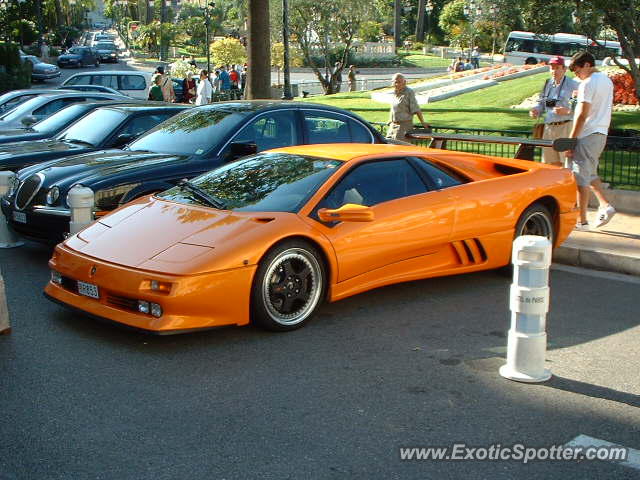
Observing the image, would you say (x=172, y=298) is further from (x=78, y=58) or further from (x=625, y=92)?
(x=78, y=58)

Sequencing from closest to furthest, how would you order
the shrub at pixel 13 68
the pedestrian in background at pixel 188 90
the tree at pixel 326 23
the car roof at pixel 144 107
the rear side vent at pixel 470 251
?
the rear side vent at pixel 470 251
the car roof at pixel 144 107
the pedestrian in background at pixel 188 90
the shrub at pixel 13 68
the tree at pixel 326 23

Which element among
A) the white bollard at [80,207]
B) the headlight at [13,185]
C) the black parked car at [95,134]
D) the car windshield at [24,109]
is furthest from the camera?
the car windshield at [24,109]

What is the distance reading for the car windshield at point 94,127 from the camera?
1095cm

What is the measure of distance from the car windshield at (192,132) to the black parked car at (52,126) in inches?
125

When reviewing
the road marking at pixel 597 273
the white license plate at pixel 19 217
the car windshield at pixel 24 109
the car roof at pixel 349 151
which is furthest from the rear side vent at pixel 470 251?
the car windshield at pixel 24 109

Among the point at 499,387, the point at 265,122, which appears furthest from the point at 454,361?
the point at 265,122

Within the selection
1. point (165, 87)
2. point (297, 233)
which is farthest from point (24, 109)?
point (297, 233)

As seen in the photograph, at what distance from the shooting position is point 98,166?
8930 mm

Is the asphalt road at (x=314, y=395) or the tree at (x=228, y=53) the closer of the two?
the asphalt road at (x=314, y=395)

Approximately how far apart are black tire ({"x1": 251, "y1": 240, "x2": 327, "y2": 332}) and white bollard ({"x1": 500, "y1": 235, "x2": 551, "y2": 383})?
166cm

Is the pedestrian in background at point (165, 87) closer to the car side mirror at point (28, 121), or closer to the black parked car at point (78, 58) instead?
the car side mirror at point (28, 121)

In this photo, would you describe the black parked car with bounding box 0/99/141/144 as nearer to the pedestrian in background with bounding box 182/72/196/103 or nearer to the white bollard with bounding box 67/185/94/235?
the white bollard with bounding box 67/185/94/235

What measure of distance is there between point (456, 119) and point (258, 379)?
18058 mm

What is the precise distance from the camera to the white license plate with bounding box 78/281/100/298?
6062 millimetres
